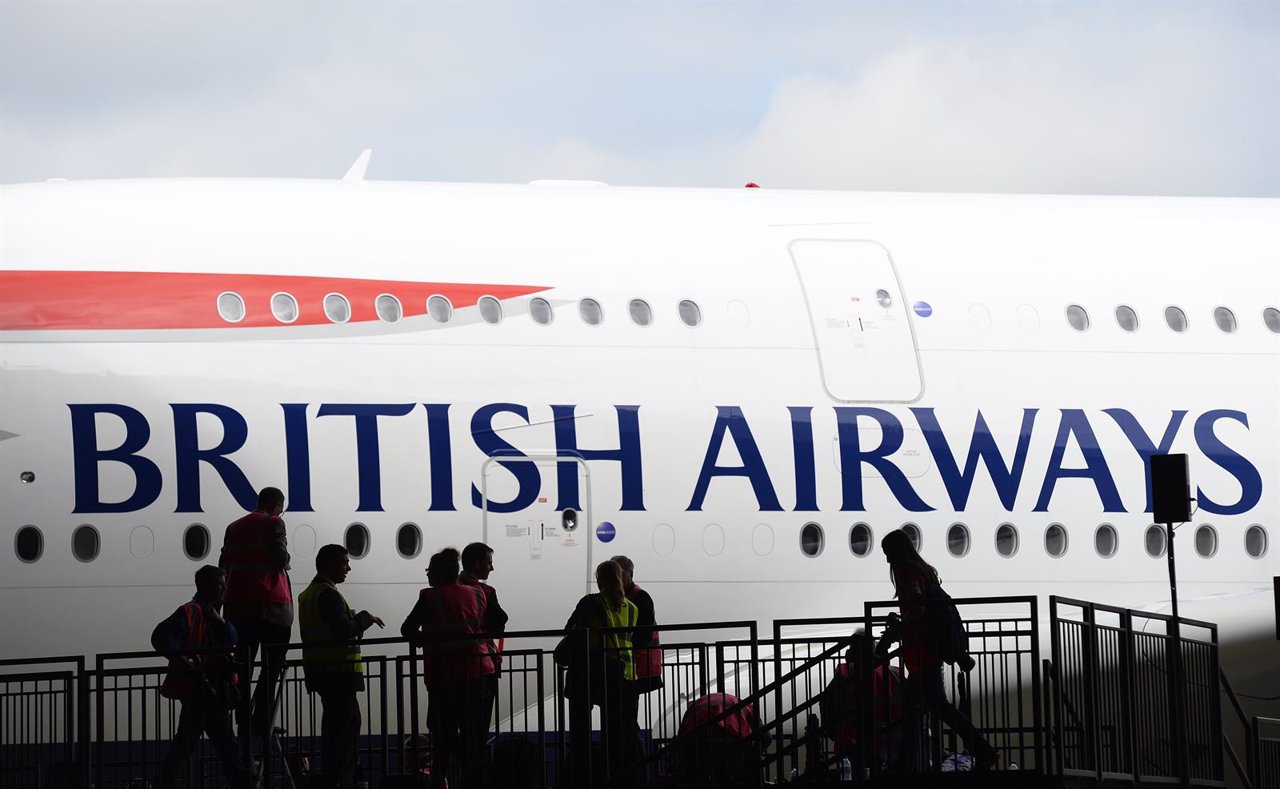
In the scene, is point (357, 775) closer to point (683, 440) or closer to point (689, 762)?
point (689, 762)

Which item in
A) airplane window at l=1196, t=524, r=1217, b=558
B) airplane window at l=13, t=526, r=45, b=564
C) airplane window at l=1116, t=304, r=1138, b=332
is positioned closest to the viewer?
airplane window at l=13, t=526, r=45, b=564

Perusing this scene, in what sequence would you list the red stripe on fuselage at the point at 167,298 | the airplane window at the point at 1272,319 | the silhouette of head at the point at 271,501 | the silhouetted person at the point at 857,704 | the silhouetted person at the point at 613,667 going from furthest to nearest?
the airplane window at the point at 1272,319 → the red stripe on fuselage at the point at 167,298 → the silhouette of head at the point at 271,501 → the silhouetted person at the point at 613,667 → the silhouetted person at the point at 857,704

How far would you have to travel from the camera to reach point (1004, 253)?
14484 mm

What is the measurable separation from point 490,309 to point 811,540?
3.13m

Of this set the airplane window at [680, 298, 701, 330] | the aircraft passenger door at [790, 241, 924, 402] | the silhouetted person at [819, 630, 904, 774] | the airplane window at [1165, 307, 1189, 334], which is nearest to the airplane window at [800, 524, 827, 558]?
the aircraft passenger door at [790, 241, 924, 402]

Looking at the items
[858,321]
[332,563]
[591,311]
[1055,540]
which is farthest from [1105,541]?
[332,563]

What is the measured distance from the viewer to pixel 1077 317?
14234mm

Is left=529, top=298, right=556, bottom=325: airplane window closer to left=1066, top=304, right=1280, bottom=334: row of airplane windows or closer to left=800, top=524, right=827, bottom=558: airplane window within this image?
left=800, top=524, right=827, bottom=558: airplane window

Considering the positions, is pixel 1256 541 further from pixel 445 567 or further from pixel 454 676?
pixel 454 676

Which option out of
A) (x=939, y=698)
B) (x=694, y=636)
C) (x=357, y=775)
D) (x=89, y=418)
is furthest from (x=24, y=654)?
(x=939, y=698)

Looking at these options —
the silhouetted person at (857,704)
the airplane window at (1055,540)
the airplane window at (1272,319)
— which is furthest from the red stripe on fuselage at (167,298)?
the airplane window at (1272,319)

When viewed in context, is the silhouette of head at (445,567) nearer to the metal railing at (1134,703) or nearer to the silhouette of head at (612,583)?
the silhouette of head at (612,583)

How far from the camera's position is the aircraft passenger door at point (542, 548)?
41.7 feet

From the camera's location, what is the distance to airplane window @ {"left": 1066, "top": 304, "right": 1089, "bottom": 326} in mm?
14195
